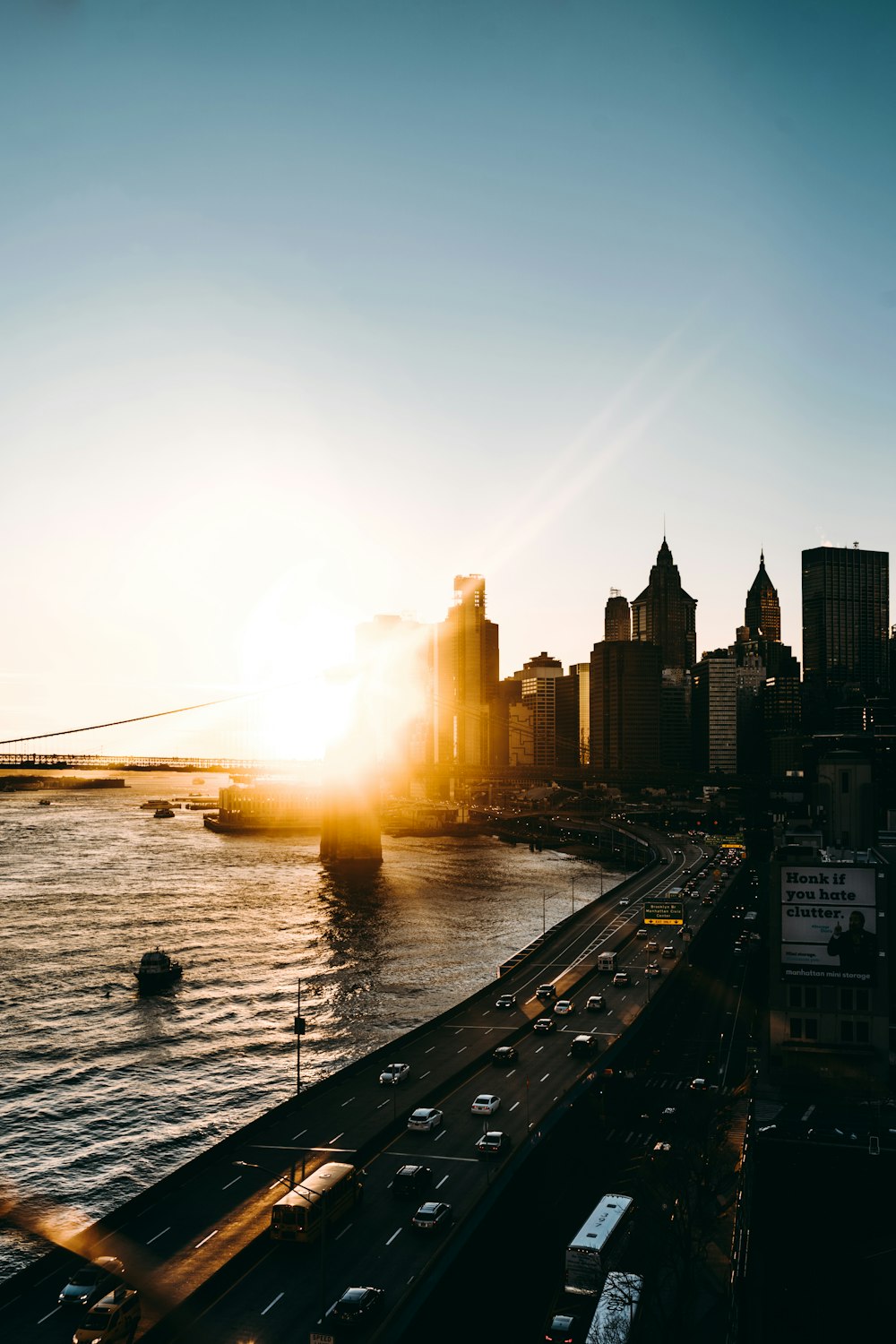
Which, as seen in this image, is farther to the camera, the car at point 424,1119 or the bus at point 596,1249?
the car at point 424,1119

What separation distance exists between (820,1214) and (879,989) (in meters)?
13.9

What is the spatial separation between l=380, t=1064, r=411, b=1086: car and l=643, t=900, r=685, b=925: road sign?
34219mm

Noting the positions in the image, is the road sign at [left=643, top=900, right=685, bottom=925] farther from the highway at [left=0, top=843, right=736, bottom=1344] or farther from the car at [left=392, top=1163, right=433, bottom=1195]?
the car at [left=392, top=1163, right=433, bottom=1195]

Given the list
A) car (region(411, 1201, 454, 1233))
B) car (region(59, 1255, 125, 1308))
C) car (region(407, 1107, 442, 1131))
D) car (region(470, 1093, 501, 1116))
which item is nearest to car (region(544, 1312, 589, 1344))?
car (region(411, 1201, 454, 1233))

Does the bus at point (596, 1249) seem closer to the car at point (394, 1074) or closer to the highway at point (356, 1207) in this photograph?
the highway at point (356, 1207)

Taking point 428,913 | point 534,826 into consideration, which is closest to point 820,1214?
point 428,913

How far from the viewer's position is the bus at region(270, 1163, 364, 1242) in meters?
23.4

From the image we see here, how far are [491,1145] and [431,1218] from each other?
16.5 feet

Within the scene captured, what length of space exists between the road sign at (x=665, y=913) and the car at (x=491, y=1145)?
39.3 metres

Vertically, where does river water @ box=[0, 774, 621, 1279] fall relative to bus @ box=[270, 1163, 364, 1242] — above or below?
below

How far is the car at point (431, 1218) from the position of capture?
2420 centimetres

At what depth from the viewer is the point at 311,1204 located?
2367 cm

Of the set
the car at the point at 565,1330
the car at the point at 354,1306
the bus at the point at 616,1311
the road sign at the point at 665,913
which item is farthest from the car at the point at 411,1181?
the road sign at the point at 665,913

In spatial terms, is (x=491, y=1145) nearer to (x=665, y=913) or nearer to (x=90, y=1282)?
(x=90, y=1282)
